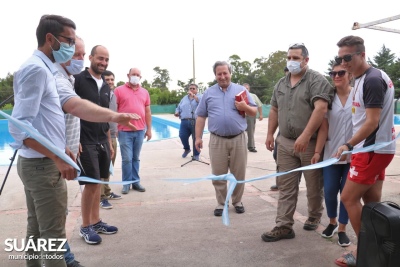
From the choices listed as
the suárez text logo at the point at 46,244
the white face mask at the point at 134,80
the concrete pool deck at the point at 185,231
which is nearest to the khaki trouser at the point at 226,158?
the concrete pool deck at the point at 185,231

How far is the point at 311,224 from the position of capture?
3.66 m

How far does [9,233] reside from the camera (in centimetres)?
368

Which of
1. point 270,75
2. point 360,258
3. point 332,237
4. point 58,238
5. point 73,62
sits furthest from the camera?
point 270,75

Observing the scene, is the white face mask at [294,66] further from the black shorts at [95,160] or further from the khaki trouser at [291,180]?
the black shorts at [95,160]

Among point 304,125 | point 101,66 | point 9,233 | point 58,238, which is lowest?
point 9,233

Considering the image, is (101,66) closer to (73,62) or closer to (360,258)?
(73,62)

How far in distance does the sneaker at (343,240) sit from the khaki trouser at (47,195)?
2.50 metres

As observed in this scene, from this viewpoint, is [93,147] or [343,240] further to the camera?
[93,147]

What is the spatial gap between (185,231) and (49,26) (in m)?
2.51

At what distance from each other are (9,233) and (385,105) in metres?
3.96

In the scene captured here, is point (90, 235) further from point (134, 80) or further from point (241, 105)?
point (134, 80)

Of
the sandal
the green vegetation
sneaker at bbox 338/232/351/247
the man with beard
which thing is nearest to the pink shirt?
the man with beard

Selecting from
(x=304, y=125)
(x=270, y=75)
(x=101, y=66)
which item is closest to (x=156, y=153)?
(x=101, y=66)

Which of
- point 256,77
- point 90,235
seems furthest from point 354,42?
point 256,77
